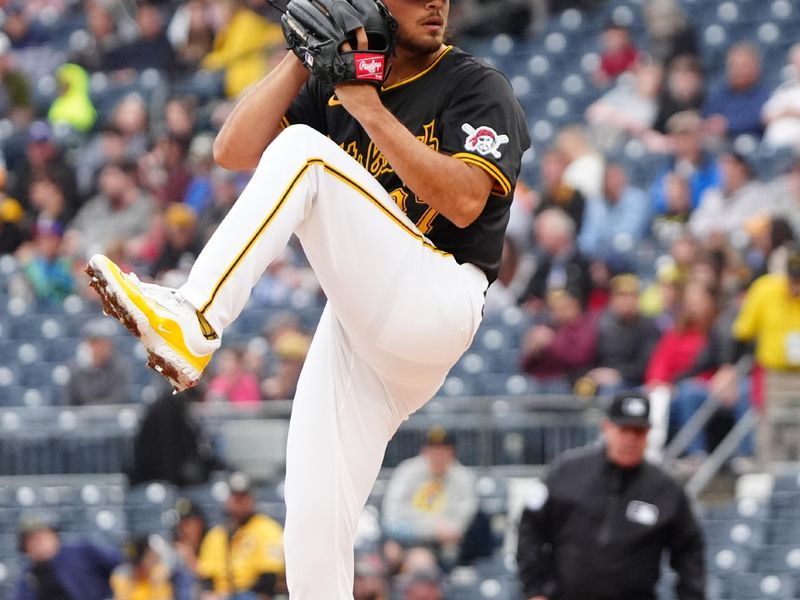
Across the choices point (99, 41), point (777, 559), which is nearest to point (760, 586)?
point (777, 559)

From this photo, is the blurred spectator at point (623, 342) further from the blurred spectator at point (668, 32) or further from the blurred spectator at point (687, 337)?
the blurred spectator at point (668, 32)

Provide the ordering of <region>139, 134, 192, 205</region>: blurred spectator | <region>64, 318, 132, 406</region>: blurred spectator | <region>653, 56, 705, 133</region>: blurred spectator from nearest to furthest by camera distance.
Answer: <region>64, 318, 132, 406</region>: blurred spectator → <region>653, 56, 705, 133</region>: blurred spectator → <region>139, 134, 192, 205</region>: blurred spectator

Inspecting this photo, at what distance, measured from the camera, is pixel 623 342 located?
10242 millimetres

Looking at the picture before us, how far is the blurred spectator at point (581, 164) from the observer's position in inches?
475

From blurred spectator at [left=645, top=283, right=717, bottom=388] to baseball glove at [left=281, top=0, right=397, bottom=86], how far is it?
5.55 metres

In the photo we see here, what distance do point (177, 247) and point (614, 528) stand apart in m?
6.82

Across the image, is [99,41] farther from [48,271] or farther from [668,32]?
[668,32]

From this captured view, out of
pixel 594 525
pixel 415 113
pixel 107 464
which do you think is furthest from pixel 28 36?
pixel 415 113

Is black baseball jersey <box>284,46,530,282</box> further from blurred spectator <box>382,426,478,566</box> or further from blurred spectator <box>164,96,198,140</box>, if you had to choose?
blurred spectator <box>164,96,198,140</box>

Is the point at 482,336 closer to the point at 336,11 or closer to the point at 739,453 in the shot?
the point at 739,453

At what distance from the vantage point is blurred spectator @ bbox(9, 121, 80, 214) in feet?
47.4

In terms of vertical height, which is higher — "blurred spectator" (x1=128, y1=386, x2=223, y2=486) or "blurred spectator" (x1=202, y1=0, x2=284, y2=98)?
"blurred spectator" (x1=202, y1=0, x2=284, y2=98)

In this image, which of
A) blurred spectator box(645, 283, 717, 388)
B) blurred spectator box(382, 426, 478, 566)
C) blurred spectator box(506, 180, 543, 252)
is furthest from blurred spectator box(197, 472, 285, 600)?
blurred spectator box(506, 180, 543, 252)

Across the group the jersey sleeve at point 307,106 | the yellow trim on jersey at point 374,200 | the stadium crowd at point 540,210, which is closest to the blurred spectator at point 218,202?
the stadium crowd at point 540,210
